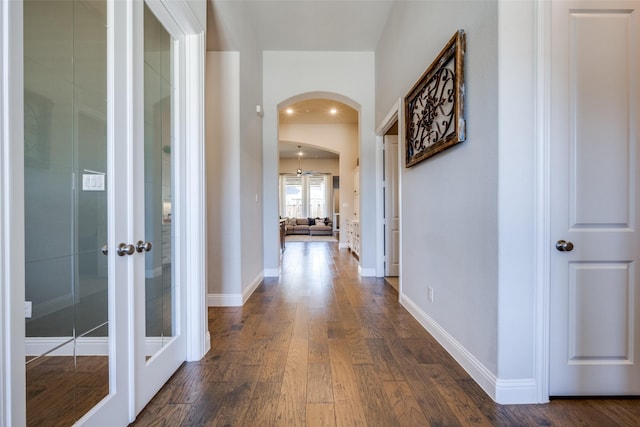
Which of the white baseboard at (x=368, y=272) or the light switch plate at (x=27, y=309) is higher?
the light switch plate at (x=27, y=309)

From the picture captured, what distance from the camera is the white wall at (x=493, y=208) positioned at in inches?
57.7

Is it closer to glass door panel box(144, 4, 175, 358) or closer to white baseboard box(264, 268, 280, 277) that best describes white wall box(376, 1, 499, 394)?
glass door panel box(144, 4, 175, 358)

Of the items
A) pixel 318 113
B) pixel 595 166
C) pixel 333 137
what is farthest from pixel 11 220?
pixel 333 137

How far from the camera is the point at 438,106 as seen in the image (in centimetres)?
209

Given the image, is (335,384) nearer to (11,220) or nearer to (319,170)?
(11,220)

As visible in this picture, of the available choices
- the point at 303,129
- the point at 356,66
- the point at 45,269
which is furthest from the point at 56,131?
the point at 303,129

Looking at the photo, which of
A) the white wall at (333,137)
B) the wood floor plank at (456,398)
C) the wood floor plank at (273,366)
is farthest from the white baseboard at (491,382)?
the white wall at (333,137)

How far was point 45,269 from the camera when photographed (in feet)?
3.32

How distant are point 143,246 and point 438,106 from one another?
6.75 feet

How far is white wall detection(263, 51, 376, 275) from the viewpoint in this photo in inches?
171

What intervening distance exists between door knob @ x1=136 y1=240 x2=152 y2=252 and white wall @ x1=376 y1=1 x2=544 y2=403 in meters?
1.78

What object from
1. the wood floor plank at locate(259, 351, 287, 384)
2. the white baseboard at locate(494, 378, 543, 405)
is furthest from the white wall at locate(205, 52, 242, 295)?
the white baseboard at locate(494, 378, 543, 405)

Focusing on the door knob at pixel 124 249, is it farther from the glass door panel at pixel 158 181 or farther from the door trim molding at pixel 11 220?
the door trim molding at pixel 11 220

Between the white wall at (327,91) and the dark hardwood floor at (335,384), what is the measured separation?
178 cm
